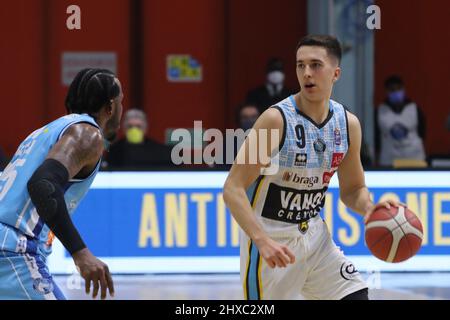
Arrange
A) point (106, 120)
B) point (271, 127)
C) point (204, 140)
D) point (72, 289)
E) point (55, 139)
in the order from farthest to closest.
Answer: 1. point (204, 140)
2. point (72, 289)
3. point (271, 127)
4. point (106, 120)
5. point (55, 139)

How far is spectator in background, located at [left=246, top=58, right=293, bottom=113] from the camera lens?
12969 millimetres

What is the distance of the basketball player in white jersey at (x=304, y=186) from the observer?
5.36 m

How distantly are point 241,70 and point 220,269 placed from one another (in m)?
5.64

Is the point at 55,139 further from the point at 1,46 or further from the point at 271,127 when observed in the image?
the point at 1,46

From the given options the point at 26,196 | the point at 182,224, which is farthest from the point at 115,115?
the point at 182,224

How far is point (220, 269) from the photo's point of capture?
10266 millimetres

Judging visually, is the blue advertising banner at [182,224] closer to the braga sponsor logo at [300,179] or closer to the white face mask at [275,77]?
the white face mask at [275,77]

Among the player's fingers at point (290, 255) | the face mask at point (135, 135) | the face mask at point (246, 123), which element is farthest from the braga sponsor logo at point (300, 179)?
the face mask at point (135, 135)

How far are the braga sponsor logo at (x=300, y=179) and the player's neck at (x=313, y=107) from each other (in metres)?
0.31

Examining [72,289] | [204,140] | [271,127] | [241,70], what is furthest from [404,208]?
[241,70]

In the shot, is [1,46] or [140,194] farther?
[1,46]

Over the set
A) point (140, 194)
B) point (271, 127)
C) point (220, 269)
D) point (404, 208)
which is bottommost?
point (220, 269)

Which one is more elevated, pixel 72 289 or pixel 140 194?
pixel 140 194

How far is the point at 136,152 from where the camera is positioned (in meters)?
10.9
